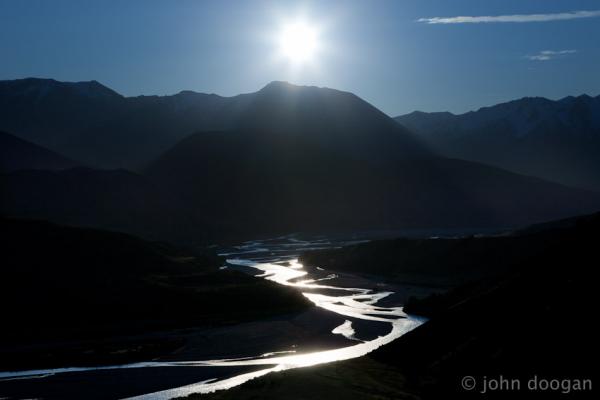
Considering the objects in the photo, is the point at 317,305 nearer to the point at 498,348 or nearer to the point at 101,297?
the point at 101,297

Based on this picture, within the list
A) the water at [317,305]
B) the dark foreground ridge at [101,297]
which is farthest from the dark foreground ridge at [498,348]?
the dark foreground ridge at [101,297]

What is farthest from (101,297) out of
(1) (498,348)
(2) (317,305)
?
(1) (498,348)

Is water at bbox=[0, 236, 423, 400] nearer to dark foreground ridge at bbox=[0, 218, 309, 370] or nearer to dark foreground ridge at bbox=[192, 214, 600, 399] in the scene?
dark foreground ridge at bbox=[0, 218, 309, 370]

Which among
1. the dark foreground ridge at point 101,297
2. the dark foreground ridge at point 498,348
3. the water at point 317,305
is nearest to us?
the dark foreground ridge at point 498,348

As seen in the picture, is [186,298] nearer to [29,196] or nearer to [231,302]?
[231,302]

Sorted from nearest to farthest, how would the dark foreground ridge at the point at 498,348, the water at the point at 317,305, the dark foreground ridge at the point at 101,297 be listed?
the dark foreground ridge at the point at 498,348
the water at the point at 317,305
the dark foreground ridge at the point at 101,297

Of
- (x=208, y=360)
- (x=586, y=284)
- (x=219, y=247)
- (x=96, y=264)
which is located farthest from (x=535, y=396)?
(x=219, y=247)

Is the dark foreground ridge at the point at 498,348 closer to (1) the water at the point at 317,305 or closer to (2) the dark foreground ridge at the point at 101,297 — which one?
(1) the water at the point at 317,305

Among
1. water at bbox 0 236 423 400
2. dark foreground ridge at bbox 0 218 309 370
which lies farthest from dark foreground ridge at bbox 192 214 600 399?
dark foreground ridge at bbox 0 218 309 370
